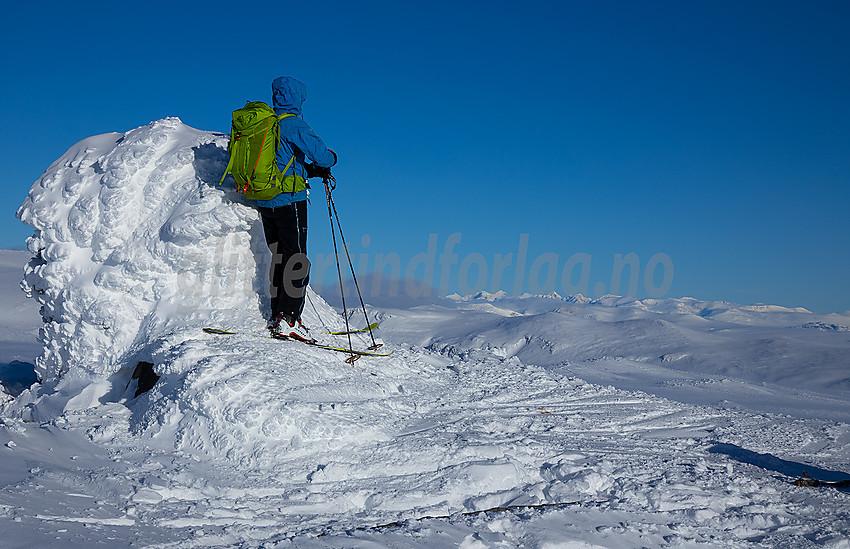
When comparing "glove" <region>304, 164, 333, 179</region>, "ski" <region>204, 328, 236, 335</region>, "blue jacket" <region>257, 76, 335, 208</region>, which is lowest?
"ski" <region>204, 328, 236, 335</region>

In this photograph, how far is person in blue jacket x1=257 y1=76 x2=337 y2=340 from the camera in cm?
534

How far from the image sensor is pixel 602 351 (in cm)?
1438

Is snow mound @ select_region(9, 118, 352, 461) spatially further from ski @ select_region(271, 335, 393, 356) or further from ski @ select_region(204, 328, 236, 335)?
ski @ select_region(271, 335, 393, 356)

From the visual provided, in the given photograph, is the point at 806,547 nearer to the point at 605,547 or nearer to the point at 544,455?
the point at 605,547

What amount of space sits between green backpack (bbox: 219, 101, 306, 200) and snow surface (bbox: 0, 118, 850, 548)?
0.56 m

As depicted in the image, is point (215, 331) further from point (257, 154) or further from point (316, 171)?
point (316, 171)

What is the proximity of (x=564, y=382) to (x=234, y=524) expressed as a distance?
5.57 meters

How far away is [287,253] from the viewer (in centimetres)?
572

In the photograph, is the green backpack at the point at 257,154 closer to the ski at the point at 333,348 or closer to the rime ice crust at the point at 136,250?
the rime ice crust at the point at 136,250

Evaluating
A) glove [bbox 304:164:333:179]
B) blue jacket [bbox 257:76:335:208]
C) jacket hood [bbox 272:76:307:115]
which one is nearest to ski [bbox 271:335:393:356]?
blue jacket [bbox 257:76:335:208]

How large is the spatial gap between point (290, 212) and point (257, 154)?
2.19 feet

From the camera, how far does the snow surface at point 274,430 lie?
118 inches

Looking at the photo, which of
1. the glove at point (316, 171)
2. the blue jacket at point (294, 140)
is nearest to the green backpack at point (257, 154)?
the blue jacket at point (294, 140)

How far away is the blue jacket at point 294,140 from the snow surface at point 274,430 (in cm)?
68
